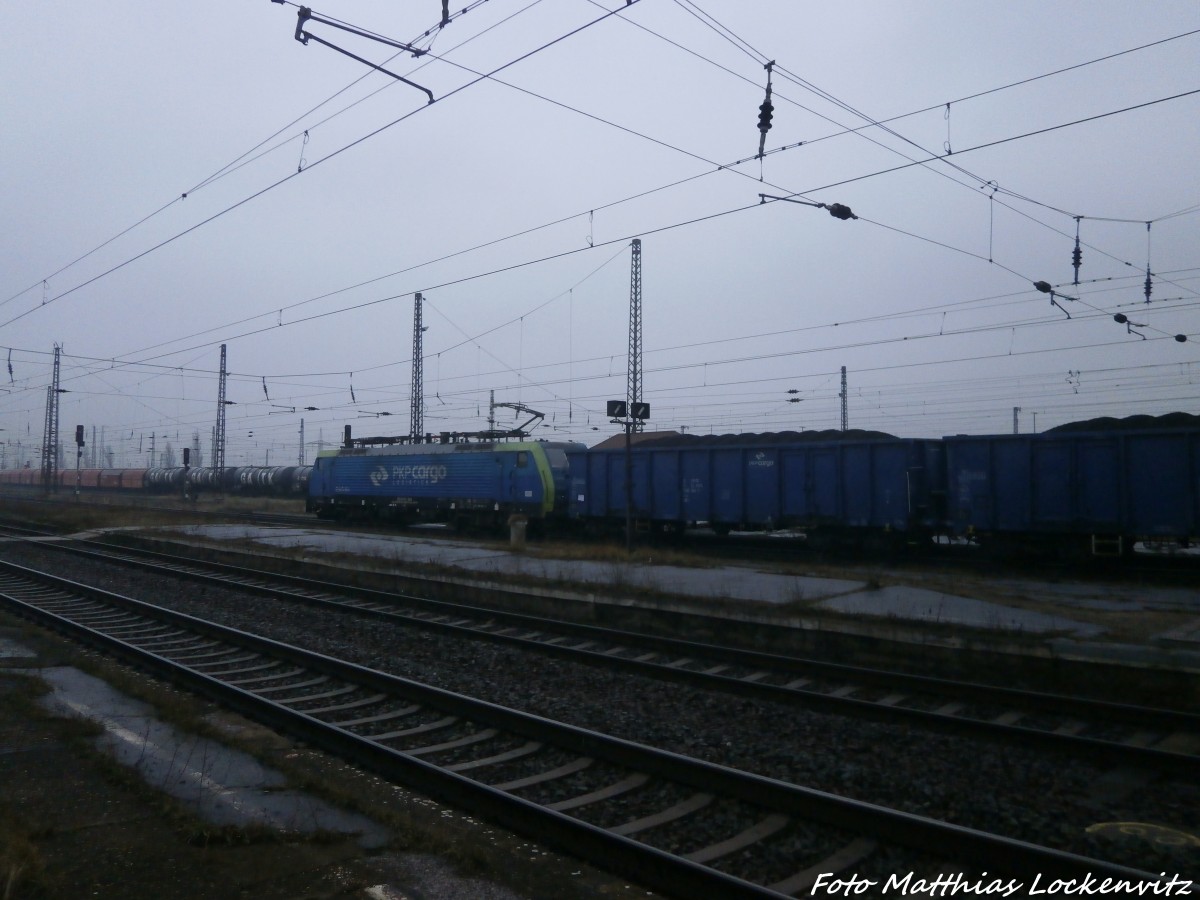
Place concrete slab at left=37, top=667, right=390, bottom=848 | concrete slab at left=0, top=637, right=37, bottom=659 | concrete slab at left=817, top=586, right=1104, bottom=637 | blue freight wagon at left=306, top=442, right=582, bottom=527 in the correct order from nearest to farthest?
1. concrete slab at left=37, top=667, right=390, bottom=848
2. concrete slab at left=0, top=637, right=37, bottom=659
3. concrete slab at left=817, top=586, right=1104, bottom=637
4. blue freight wagon at left=306, top=442, right=582, bottom=527

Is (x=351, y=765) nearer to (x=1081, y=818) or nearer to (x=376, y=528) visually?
(x=1081, y=818)

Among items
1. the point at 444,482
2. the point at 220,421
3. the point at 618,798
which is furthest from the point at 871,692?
the point at 220,421

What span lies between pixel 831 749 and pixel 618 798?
7.21 feet


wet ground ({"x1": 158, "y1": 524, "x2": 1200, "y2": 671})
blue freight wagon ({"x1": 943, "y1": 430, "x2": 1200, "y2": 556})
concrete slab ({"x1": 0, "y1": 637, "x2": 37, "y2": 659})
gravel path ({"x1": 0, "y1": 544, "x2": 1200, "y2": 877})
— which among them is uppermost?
blue freight wagon ({"x1": 943, "y1": 430, "x2": 1200, "y2": 556})

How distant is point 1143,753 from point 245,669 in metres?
9.08

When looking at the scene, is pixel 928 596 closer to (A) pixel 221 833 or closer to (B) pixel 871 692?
(B) pixel 871 692

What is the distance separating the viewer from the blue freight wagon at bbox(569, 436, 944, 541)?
70.2 feet

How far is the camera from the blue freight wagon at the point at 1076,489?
693 inches

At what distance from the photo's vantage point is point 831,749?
7512 millimetres

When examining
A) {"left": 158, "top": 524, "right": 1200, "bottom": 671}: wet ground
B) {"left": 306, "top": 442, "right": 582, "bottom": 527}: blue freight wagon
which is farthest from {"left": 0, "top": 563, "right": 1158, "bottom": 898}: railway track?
→ {"left": 306, "top": 442, "right": 582, "bottom": 527}: blue freight wagon

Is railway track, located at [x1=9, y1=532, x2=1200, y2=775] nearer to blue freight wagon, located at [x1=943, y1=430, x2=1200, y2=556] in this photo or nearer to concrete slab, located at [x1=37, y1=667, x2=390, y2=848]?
concrete slab, located at [x1=37, y1=667, x2=390, y2=848]

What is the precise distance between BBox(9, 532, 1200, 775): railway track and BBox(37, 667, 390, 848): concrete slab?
482 cm

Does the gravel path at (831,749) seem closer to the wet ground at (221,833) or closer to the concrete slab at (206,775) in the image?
the wet ground at (221,833)

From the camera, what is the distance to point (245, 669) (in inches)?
411
